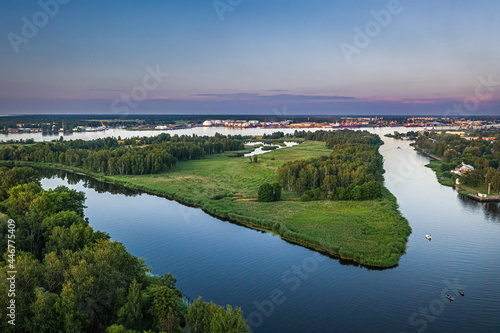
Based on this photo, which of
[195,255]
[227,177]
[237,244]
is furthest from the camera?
[227,177]

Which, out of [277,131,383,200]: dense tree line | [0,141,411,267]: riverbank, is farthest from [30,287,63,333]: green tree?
[277,131,383,200]: dense tree line

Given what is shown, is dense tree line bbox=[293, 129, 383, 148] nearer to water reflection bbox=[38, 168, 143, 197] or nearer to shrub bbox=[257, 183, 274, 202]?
shrub bbox=[257, 183, 274, 202]

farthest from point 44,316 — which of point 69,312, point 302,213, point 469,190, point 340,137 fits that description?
point 340,137

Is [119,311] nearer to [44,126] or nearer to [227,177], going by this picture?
[227,177]

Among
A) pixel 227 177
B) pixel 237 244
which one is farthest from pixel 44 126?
pixel 237 244

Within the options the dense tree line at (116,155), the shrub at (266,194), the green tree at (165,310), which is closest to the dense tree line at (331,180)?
the shrub at (266,194)
